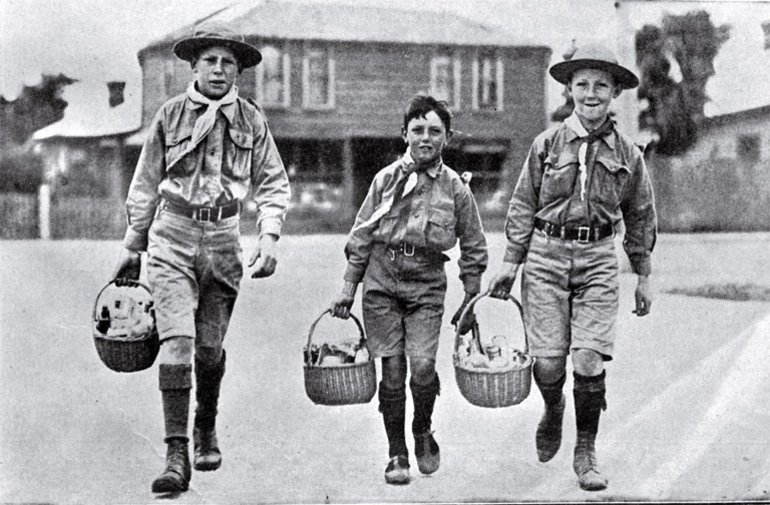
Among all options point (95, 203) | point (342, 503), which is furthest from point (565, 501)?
point (95, 203)

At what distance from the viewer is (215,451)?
4.44 metres

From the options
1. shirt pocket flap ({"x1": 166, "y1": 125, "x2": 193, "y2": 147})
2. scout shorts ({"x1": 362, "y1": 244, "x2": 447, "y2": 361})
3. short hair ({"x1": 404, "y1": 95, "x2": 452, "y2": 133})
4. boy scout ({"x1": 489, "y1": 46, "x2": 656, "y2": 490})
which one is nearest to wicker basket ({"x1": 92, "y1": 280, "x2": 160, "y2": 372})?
shirt pocket flap ({"x1": 166, "y1": 125, "x2": 193, "y2": 147})

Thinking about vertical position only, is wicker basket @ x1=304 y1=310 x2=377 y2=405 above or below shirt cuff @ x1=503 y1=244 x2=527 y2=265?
below

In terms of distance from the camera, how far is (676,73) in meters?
4.92

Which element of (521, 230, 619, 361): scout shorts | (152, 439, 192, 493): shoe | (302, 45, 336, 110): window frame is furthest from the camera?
(302, 45, 336, 110): window frame

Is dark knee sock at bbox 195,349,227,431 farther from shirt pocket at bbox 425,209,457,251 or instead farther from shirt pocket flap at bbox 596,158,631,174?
shirt pocket flap at bbox 596,158,631,174

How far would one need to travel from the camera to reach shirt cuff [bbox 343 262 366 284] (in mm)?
4309

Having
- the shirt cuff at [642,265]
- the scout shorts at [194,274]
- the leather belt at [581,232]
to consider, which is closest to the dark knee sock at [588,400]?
the shirt cuff at [642,265]

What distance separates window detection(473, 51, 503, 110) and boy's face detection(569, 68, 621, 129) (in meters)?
0.60

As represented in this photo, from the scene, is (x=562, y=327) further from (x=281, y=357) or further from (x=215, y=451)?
(x=215, y=451)

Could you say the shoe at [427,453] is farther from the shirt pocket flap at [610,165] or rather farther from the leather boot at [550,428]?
the shirt pocket flap at [610,165]

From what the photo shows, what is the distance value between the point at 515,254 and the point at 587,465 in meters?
1.28

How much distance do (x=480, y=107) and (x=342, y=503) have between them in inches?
99.6

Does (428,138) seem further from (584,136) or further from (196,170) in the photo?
(196,170)
